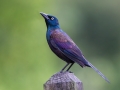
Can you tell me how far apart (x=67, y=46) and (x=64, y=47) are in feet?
0.29

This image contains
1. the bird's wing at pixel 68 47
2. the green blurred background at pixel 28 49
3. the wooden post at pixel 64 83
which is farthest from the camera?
the green blurred background at pixel 28 49

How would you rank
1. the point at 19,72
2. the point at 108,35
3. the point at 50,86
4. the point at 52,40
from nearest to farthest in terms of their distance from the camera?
the point at 50,86 < the point at 52,40 < the point at 19,72 < the point at 108,35

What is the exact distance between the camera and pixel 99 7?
57.2 feet

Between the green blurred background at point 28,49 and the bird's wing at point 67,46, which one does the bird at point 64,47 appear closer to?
the bird's wing at point 67,46

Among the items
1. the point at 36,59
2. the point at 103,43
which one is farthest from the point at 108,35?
the point at 36,59

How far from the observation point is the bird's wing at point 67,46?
19.6ft

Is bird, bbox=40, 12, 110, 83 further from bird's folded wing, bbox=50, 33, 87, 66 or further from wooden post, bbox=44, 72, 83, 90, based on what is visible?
wooden post, bbox=44, 72, 83, 90

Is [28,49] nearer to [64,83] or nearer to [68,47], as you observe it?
[68,47]

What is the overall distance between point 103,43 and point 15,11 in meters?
6.72

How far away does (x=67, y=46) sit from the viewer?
20.6 ft

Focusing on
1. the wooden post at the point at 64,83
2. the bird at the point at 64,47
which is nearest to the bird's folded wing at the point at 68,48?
the bird at the point at 64,47

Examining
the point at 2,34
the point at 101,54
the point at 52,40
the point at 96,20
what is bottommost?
the point at 101,54

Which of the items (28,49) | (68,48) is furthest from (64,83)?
(28,49)

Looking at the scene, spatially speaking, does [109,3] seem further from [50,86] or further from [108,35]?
[50,86]
